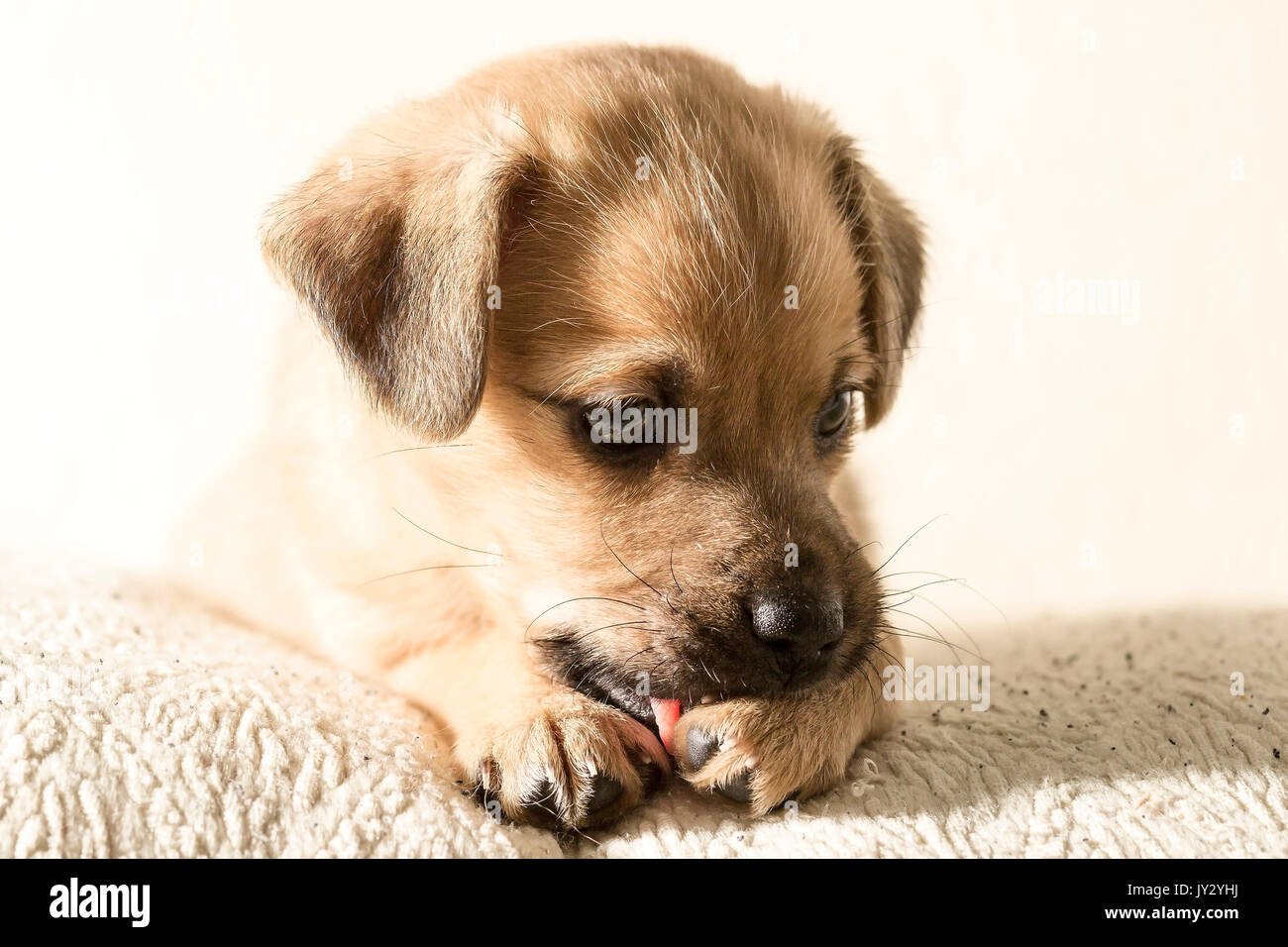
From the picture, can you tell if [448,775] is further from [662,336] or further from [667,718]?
[662,336]

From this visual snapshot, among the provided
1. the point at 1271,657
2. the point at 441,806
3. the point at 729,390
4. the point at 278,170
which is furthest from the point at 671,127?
the point at 278,170

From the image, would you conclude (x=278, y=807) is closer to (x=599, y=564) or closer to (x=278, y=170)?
(x=599, y=564)

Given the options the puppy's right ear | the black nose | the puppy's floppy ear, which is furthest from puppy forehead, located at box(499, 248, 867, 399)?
the puppy's floppy ear

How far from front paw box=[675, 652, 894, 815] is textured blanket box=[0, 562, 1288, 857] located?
5 centimetres

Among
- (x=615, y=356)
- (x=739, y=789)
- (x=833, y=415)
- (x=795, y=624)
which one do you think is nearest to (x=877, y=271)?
(x=833, y=415)

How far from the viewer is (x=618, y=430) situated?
7.63ft

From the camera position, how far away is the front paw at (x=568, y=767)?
209 centimetres

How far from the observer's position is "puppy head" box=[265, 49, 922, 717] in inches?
87.3

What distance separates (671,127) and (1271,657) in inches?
75.1

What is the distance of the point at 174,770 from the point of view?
1.98 meters

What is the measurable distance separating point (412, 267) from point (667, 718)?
1034 mm

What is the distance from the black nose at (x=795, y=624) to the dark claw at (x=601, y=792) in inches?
15.0

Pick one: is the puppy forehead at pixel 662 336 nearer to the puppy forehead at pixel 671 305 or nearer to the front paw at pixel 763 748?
the puppy forehead at pixel 671 305
